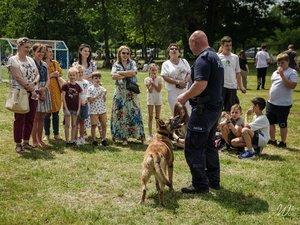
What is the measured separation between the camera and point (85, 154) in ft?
25.0

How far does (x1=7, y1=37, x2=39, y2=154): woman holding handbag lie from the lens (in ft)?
23.5

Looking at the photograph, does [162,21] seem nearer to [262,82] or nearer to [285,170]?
[262,82]

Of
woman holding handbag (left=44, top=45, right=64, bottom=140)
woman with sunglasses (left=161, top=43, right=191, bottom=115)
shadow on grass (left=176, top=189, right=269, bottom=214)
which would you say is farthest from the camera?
woman holding handbag (left=44, top=45, right=64, bottom=140)

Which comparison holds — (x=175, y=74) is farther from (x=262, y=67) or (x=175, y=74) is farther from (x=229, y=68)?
(x=262, y=67)

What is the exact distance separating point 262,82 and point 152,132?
11337mm

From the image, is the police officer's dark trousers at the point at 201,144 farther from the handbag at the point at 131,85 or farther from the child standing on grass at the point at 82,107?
the child standing on grass at the point at 82,107

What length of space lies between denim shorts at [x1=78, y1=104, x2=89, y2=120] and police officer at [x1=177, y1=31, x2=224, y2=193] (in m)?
3.29

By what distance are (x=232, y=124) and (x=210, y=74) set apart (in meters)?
2.84

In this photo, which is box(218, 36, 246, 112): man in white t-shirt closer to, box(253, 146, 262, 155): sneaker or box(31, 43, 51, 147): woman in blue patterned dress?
box(253, 146, 262, 155): sneaker

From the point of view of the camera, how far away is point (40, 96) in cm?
794

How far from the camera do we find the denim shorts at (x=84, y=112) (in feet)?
26.8

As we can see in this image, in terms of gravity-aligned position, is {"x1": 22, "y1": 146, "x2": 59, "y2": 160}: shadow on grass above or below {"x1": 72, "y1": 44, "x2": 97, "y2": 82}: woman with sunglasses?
below

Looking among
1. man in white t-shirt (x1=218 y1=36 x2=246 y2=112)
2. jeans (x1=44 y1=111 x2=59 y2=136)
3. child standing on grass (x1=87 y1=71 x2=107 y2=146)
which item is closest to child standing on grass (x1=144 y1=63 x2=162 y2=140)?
child standing on grass (x1=87 y1=71 x2=107 y2=146)

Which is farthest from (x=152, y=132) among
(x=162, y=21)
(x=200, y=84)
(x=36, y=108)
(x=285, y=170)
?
(x=162, y=21)
